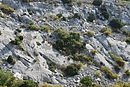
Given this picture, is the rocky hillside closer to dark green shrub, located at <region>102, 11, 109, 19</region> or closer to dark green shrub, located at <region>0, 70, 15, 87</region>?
dark green shrub, located at <region>102, 11, 109, 19</region>

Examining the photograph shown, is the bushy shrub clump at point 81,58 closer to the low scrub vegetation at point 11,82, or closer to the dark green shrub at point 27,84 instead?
the low scrub vegetation at point 11,82

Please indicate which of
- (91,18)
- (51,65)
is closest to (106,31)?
(91,18)

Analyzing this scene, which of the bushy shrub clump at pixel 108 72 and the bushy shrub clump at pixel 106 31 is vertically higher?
the bushy shrub clump at pixel 106 31

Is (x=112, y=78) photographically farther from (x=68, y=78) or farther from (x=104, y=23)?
(x=104, y=23)

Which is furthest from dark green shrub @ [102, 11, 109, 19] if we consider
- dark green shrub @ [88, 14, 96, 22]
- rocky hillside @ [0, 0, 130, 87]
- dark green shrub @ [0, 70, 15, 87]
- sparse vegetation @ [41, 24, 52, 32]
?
dark green shrub @ [0, 70, 15, 87]

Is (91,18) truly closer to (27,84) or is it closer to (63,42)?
(63,42)

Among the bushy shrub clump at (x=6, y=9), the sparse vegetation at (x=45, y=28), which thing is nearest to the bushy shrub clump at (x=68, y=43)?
the sparse vegetation at (x=45, y=28)

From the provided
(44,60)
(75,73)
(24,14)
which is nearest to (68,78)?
(75,73)
